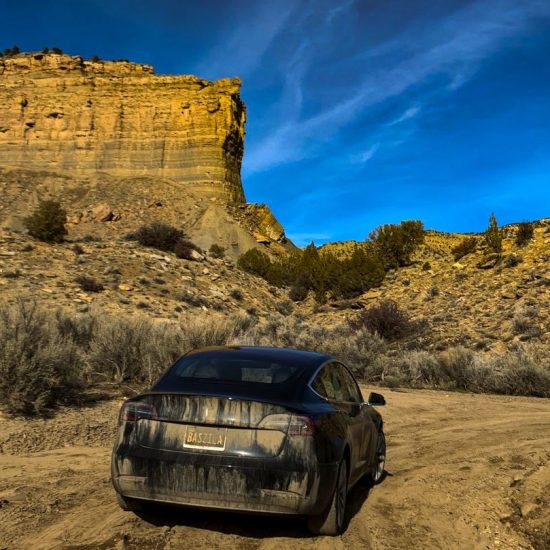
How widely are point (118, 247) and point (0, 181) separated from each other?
4320 centimetres

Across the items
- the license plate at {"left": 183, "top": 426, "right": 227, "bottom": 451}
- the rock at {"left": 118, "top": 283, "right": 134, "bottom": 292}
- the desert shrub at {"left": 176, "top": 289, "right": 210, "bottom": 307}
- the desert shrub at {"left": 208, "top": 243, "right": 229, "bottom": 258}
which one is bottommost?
the license plate at {"left": 183, "top": 426, "right": 227, "bottom": 451}

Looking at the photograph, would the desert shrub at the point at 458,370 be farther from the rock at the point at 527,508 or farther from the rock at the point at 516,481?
the rock at the point at 527,508

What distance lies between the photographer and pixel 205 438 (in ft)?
13.4

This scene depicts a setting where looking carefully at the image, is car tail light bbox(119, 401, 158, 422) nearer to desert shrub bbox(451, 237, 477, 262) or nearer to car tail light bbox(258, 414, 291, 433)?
car tail light bbox(258, 414, 291, 433)

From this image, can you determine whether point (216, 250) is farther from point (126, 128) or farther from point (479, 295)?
point (479, 295)

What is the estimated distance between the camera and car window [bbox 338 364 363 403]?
5668mm

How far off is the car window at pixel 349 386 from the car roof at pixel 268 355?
0.46 m

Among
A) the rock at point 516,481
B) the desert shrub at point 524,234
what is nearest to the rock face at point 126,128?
the desert shrub at point 524,234

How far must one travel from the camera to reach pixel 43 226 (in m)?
32.9

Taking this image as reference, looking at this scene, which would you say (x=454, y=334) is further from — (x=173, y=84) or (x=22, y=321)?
(x=173, y=84)

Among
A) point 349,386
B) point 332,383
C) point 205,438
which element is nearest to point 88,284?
point 349,386

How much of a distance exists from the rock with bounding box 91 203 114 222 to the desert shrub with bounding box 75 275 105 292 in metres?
37.5

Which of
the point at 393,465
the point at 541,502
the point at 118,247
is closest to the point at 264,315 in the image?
the point at 118,247

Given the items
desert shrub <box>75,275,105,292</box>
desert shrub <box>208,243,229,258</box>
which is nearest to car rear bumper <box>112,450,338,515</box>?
desert shrub <box>75,275,105,292</box>
